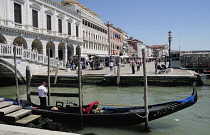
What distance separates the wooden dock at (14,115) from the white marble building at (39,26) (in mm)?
8687

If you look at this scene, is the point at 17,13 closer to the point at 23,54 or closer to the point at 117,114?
the point at 23,54

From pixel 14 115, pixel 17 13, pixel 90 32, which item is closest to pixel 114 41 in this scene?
pixel 90 32

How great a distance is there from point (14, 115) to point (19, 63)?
9.96 m

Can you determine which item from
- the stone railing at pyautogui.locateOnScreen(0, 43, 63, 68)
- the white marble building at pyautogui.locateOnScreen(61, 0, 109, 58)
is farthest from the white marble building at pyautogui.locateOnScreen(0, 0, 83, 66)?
the white marble building at pyautogui.locateOnScreen(61, 0, 109, 58)

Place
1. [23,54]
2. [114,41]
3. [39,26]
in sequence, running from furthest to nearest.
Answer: [114,41]
[39,26]
[23,54]

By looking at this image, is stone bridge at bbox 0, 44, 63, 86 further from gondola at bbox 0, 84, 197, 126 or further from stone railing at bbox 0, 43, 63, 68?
gondola at bbox 0, 84, 197, 126

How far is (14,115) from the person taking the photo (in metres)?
5.12

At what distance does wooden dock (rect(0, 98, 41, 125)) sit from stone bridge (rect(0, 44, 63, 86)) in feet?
25.7

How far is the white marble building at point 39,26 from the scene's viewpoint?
16.5 metres

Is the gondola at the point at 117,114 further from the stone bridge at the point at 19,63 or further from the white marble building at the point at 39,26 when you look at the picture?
the white marble building at the point at 39,26

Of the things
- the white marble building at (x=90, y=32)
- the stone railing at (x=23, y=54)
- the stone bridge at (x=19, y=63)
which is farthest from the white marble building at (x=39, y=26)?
the white marble building at (x=90, y=32)

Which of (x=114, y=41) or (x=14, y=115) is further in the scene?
(x=114, y=41)

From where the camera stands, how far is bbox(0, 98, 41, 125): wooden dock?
5.04 metres

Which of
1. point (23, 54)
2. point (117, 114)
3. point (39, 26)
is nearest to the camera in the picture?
point (117, 114)
